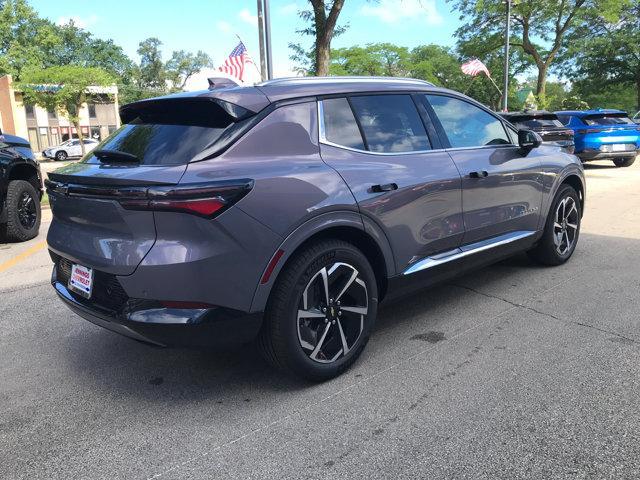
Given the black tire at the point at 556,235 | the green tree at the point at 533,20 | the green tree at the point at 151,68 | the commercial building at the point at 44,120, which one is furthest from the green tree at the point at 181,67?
the black tire at the point at 556,235

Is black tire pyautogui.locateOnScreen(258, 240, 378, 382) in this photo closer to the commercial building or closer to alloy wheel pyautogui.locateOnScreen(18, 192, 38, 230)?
alloy wheel pyautogui.locateOnScreen(18, 192, 38, 230)

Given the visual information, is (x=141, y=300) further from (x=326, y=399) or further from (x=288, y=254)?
(x=326, y=399)

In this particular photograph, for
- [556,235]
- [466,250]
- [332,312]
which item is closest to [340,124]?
[332,312]

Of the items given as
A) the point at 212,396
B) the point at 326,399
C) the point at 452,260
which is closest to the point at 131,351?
the point at 212,396

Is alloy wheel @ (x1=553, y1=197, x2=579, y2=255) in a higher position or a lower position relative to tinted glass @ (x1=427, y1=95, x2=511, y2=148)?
lower

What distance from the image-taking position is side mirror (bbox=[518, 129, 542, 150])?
4.38m

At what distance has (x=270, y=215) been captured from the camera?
8.63 ft

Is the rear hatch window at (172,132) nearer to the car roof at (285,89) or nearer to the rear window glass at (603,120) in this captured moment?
the car roof at (285,89)

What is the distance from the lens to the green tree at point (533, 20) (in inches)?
1152

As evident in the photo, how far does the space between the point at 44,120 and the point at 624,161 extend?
50564 mm

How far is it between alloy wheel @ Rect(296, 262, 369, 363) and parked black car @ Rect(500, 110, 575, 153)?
9.62 meters

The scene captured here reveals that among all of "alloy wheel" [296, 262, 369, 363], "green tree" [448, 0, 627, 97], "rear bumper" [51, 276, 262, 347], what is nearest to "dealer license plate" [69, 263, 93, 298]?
"rear bumper" [51, 276, 262, 347]

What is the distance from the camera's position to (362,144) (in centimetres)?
324

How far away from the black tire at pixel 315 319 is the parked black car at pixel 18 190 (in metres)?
5.58
